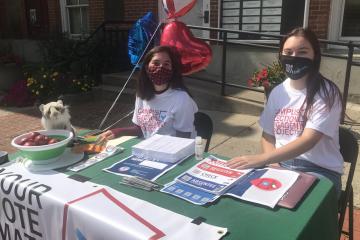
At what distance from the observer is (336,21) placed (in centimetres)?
598

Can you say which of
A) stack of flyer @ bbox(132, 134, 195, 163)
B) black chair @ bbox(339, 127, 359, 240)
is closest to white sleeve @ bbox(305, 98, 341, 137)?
black chair @ bbox(339, 127, 359, 240)

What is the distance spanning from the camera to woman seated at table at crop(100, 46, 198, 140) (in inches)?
99.9

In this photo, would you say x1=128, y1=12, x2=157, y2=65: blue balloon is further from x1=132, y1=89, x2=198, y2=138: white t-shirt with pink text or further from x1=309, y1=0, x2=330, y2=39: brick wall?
x1=309, y1=0, x2=330, y2=39: brick wall

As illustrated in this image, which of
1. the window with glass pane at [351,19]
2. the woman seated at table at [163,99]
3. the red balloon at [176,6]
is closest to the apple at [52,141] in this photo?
the woman seated at table at [163,99]

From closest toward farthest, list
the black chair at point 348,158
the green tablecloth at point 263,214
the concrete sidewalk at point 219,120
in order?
the green tablecloth at point 263,214 → the black chair at point 348,158 → the concrete sidewalk at point 219,120

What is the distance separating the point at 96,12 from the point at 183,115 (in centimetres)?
707

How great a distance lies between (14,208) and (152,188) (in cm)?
70

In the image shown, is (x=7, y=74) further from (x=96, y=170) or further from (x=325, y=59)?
(x=96, y=170)

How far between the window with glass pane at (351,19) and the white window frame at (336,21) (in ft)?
0.23

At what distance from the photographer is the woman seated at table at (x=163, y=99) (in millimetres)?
2537

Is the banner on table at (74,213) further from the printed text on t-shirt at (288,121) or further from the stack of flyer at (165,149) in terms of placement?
the printed text on t-shirt at (288,121)

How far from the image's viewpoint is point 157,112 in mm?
2594

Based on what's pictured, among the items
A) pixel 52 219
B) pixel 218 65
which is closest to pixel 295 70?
pixel 52 219

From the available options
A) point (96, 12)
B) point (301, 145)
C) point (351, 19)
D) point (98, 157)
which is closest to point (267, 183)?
point (301, 145)
